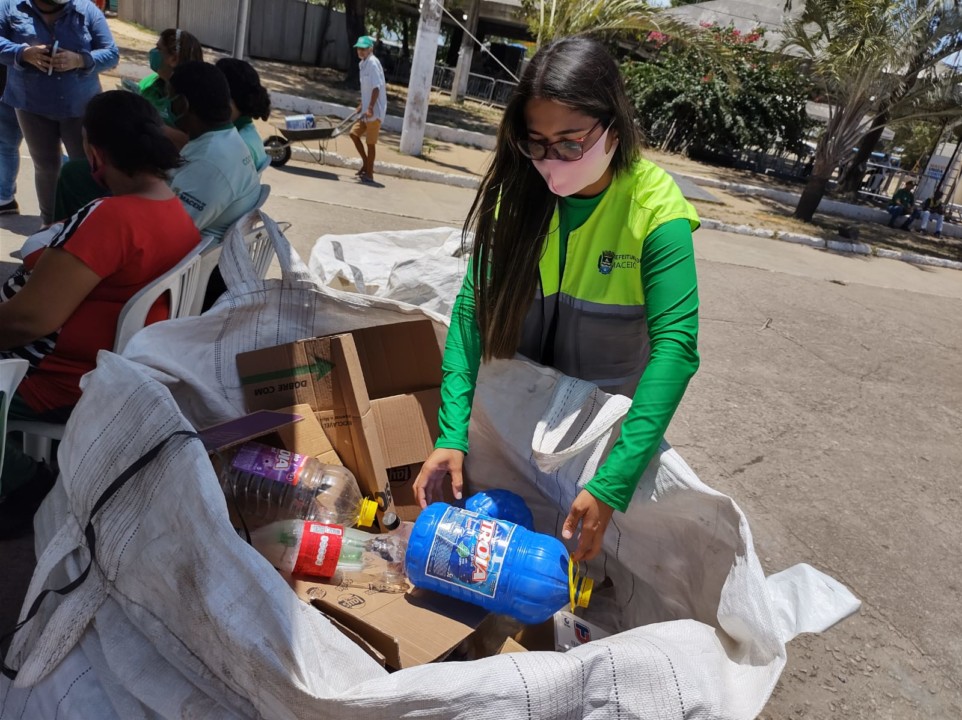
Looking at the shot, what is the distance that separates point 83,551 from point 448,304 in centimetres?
174

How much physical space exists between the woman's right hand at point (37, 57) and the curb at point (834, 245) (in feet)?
32.4

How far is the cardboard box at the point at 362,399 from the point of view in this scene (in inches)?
88.0

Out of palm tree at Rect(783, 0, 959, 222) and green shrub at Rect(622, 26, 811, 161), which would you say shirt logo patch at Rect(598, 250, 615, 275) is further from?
green shrub at Rect(622, 26, 811, 161)

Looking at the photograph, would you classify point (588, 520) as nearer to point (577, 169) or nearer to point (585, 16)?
point (577, 169)

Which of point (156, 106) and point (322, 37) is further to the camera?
point (322, 37)

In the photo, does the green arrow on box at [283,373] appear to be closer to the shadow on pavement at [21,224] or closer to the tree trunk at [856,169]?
the shadow on pavement at [21,224]

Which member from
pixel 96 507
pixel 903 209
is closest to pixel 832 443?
pixel 96 507

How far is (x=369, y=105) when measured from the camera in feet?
31.8

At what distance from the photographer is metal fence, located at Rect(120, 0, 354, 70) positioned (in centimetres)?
2259

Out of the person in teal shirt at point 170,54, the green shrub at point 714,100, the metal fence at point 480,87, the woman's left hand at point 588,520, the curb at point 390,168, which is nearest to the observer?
the woman's left hand at point 588,520

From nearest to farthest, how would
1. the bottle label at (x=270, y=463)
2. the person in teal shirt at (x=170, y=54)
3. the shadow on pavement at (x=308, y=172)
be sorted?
the bottle label at (x=270, y=463) < the person in teal shirt at (x=170, y=54) < the shadow on pavement at (x=308, y=172)

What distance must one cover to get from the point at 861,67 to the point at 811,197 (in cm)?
268

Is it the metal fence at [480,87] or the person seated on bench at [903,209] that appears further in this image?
the metal fence at [480,87]

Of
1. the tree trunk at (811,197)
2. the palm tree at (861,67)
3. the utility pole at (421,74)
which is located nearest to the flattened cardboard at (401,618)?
the utility pole at (421,74)
